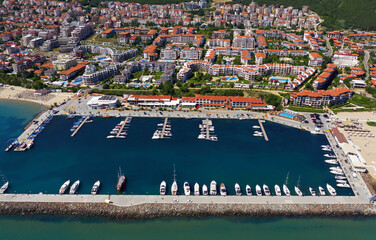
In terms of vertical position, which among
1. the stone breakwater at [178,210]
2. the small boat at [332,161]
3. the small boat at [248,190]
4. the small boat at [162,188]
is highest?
the small boat at [332,161]

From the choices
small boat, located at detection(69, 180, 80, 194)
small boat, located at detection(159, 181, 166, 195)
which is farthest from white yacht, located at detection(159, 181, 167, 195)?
small boat, located at detection(69, 180, 80, 194)

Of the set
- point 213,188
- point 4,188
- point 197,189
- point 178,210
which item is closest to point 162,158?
point 197,189

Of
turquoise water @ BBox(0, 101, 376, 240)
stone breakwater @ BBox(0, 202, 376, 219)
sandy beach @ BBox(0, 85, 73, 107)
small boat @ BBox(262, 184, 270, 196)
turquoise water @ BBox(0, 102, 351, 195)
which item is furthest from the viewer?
sandy beach @ BBox(0, 85, 73, 107)

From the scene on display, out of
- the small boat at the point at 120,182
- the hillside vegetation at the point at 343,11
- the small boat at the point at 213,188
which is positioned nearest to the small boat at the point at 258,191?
the small boat at the point at 213,188

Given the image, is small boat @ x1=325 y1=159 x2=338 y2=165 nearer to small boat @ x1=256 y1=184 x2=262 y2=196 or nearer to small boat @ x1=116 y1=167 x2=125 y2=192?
small boat @ x1=256 y1=184 x2=262 y2=196

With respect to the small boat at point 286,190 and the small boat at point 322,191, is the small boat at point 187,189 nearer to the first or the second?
the small boat at point 286,190

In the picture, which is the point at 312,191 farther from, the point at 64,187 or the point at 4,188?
the point at 4,188

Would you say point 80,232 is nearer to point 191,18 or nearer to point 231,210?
point 231,210
